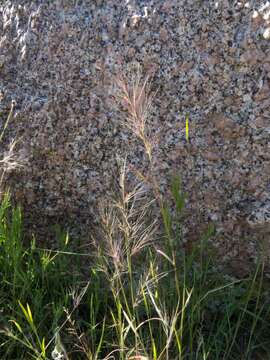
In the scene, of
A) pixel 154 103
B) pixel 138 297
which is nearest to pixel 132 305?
pixel 138 297

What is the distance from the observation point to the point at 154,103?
7.78ft

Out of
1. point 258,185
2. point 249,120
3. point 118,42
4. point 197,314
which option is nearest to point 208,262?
point 197,314

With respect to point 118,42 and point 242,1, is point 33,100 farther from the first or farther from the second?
point 242,1

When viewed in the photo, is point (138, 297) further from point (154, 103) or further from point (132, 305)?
point (154, 103)

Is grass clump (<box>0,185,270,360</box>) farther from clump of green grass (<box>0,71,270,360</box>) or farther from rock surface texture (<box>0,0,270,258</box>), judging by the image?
rock surface texture (<box>0,0,270,258</box>)

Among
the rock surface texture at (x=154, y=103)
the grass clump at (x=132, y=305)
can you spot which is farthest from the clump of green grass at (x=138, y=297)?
the rock surface texture at (x=154, y=103)

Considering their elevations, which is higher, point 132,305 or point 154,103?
point 154,103

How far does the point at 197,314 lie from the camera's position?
7.03 ft

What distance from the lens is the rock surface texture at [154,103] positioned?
2.24 meters

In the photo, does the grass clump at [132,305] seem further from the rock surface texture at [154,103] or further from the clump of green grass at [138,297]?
the rock surface texture at [154,103]

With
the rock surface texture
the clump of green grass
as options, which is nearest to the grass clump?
the clump of green grass

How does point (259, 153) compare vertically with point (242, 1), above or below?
below

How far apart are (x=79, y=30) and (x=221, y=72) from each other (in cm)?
64

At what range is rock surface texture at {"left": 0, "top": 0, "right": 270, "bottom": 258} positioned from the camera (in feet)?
7.34
